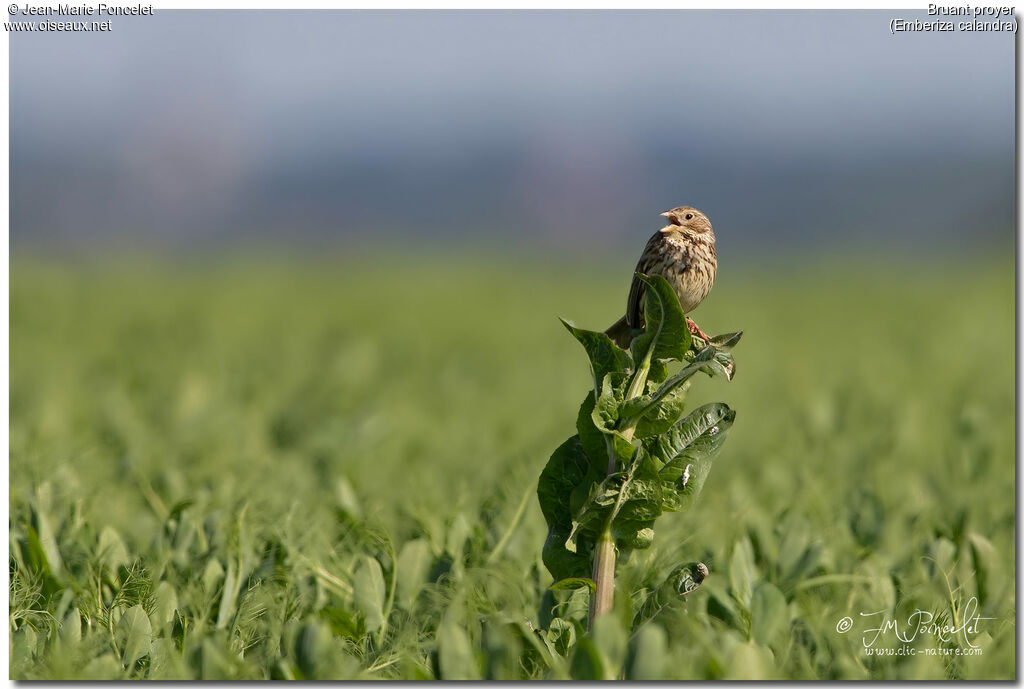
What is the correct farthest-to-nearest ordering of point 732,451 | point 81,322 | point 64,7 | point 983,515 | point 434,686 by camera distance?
point 81,322
point 732,451
point 983,515
point 64,7
point 434,686

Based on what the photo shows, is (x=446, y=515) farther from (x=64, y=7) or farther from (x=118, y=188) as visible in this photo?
(x=118, y=188)

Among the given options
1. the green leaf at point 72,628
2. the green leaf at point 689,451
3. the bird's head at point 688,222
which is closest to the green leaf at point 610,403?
the green leaf at point 689,451

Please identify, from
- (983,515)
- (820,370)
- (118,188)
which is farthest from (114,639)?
(118,188)

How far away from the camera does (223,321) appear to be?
9.10 metres

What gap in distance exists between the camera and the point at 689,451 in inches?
91.0

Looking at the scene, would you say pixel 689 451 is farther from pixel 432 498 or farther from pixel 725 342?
pixel 432 498

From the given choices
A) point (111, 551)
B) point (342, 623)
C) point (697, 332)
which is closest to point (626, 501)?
point (697, 332)

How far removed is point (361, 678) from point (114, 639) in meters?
0.59

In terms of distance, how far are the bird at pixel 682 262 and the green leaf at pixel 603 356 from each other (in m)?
0.21

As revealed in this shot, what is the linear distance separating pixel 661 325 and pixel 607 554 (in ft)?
1.65

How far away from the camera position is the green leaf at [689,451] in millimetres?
2301

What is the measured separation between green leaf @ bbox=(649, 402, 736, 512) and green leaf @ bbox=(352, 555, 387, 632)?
853mm

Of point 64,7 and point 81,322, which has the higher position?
point 64,7

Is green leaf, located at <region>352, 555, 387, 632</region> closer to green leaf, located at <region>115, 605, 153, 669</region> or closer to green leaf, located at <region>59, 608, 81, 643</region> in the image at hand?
green leaf, located at <region>115, 605, 153, 669</region>
